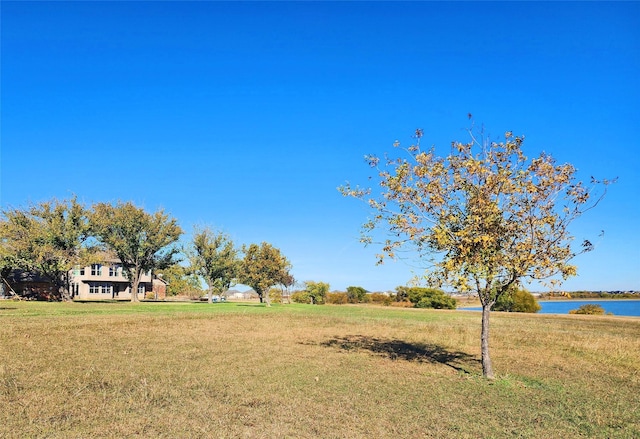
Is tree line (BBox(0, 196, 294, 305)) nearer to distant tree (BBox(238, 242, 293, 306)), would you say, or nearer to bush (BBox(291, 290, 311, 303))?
distant tree (BBox(238, 242, 293, 306))


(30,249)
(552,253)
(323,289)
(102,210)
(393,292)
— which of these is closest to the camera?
(552,253)

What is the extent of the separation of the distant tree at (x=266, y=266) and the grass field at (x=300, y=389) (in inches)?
1611

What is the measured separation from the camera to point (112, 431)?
720 centimetres

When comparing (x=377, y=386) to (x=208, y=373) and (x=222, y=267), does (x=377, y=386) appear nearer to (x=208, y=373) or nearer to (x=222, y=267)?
(x=208, y=373)

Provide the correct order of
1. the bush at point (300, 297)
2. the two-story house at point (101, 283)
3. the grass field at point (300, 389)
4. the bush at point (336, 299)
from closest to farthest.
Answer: the grass field at point (300, 389) → the two-story house at point (101, 283) → the bush at point (300, 297) → the bush at point (336, 299)

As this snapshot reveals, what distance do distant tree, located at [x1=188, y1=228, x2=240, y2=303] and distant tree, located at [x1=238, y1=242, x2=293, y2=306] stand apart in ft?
37.9

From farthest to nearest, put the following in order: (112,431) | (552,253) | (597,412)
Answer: (552,253), (597,412), (112,431)

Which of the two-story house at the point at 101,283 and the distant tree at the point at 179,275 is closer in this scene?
the distant tree at the point at 179,275

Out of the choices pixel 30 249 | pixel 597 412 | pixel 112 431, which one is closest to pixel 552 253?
pixel 597 412

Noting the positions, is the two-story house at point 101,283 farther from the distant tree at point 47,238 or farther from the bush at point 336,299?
the bush at point 336,299

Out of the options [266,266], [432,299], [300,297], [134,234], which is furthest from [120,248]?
[432,299]

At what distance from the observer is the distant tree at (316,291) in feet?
284

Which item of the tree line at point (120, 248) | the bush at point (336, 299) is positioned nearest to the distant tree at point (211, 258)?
the tree line at point (120, 248)

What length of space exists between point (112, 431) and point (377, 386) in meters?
6.48
